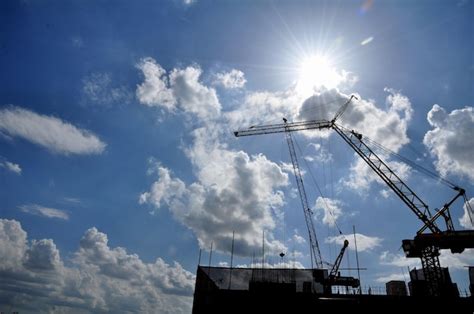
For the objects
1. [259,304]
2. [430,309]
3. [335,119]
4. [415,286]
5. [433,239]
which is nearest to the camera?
[430,309]

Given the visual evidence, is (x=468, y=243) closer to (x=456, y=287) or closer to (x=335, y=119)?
(x=456, y=287)

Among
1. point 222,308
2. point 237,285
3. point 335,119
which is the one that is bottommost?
point 222,308

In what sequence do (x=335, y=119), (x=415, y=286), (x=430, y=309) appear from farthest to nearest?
(x=335, y=119)
(x=415, y=286)
(x=430, y=309)

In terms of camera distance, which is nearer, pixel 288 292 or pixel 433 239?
pixel 288 292

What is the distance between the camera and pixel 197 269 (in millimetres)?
58625

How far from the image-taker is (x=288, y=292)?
45.9 m

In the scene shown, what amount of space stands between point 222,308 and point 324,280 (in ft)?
75.1

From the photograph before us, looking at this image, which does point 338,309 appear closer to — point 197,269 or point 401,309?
point 401,309

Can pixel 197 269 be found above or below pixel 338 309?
above

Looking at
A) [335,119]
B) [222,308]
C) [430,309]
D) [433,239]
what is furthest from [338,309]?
[335,119]

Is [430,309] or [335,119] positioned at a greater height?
[335,119]

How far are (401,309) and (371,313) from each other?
13.8 feet

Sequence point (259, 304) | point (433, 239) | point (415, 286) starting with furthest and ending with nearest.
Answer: point (433, 239), point (415, 286), point (259, 304)

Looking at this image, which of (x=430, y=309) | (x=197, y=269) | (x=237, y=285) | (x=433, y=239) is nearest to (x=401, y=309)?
(x=430, y=309)
